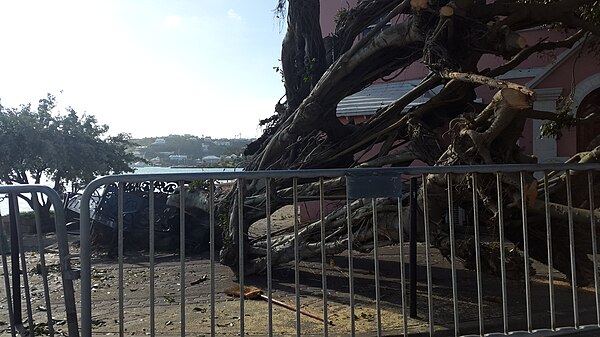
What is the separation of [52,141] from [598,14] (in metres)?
20.2

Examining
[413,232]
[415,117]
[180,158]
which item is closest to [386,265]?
[415,117]

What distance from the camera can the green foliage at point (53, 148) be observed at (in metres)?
21.1

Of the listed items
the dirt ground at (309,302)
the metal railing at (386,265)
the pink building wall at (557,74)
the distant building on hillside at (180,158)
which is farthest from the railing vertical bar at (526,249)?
the distant building on hillside at (180,158)

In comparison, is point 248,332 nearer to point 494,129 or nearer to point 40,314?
point 40,314

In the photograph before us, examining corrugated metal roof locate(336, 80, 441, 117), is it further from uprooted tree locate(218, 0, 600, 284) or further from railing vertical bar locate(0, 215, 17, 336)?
railing vertical bar locate(0, 215, 17, 336)

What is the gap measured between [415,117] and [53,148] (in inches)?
723

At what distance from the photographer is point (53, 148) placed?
845 inches

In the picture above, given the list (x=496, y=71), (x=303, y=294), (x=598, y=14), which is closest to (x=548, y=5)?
(x=496, y=71)

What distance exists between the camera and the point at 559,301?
21.3ft

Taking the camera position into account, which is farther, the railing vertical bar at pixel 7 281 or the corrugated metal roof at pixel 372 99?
the corrugated metal roof at pixel 372 99

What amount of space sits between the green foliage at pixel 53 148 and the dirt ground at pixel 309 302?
44.3 feet

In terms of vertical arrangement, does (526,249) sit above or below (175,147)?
below

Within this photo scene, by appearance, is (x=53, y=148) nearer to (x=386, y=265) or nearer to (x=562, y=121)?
A: (x=386, y=265)

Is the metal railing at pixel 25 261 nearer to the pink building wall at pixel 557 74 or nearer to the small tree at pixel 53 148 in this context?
the pink building wall at pixel 557 74
